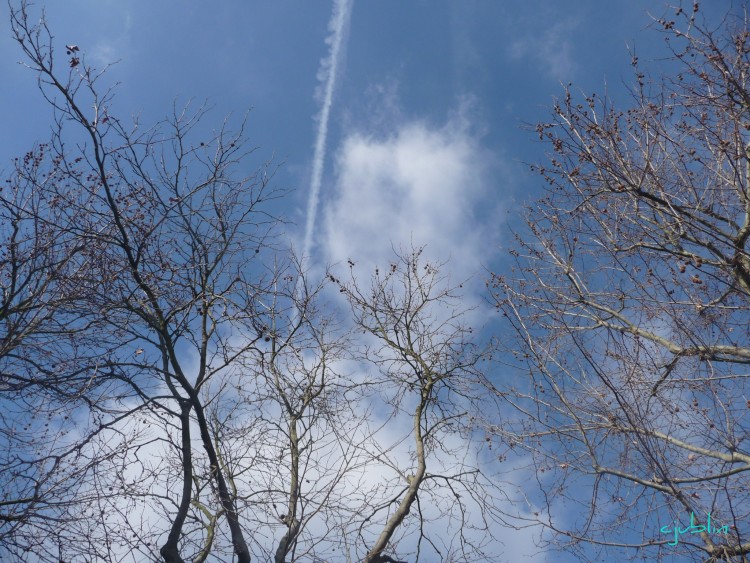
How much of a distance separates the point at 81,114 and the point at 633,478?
235 inches

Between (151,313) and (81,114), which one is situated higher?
(81,114)

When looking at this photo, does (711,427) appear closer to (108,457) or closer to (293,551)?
(293,551)

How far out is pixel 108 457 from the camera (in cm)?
577

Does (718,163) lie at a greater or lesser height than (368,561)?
greater

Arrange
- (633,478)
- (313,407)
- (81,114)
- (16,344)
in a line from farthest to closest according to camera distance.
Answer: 1. (313,407)
2. (633,478)
3. (16,344)
4. (81,114)

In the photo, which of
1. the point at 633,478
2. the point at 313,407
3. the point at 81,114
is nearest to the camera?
the point at 81,114

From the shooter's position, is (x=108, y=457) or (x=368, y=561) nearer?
(x=108, y=457)

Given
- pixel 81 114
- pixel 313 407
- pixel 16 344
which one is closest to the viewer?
pixel 81 114

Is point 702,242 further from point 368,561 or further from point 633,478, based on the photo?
point 368,561

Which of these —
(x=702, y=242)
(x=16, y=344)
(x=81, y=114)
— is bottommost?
(x=16, y=344)

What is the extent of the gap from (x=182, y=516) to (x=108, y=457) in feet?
2.84

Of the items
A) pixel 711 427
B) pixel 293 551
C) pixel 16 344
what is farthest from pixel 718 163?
pixel 16 344

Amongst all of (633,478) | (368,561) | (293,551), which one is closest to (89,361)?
(293,551)

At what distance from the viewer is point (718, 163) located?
6.34 meters
